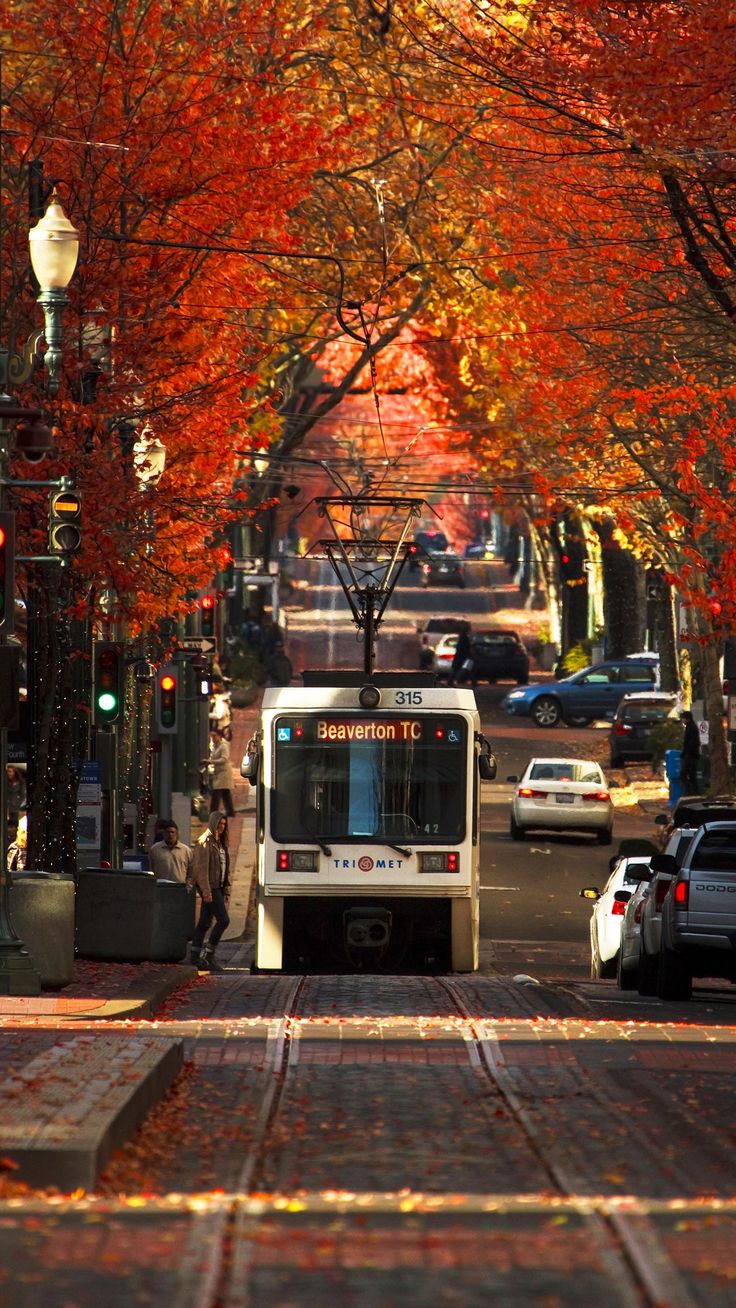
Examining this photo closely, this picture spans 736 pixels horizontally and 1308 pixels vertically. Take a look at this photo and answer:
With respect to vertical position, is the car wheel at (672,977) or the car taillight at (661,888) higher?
the car taillight at (661,888)

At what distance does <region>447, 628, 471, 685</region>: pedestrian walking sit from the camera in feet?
219

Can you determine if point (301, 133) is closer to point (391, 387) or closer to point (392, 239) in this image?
point (392, 239)

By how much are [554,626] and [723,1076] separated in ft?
222

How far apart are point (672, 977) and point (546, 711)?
41224mm

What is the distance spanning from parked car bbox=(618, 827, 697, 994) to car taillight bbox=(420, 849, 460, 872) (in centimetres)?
193

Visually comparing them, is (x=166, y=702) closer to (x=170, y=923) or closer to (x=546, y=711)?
(x=170, y=923)

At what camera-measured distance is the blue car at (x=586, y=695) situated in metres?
60.2

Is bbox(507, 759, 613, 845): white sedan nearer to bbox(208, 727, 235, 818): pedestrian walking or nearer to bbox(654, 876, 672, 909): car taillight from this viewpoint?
bbox(208, 727, 235, 818): pedestrian walking

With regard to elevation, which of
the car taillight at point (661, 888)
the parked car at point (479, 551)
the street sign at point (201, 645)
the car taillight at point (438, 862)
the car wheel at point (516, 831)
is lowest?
the car taillight at point (661, 888)

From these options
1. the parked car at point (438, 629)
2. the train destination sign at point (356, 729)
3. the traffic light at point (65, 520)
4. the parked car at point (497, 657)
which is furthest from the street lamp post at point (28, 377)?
the parked car at point (438, 629)

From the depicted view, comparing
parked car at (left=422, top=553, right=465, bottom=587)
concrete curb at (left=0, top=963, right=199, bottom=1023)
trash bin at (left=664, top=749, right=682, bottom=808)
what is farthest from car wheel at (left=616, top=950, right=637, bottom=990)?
parked car at (left=422, top=553, right=465, bottom=587)

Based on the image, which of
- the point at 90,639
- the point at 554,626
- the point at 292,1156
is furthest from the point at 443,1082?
A: the point at 554,626

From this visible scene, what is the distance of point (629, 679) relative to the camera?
60.3m

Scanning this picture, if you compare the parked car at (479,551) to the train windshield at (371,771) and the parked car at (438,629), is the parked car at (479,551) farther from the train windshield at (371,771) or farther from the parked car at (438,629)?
the train windshield at (371,771)
